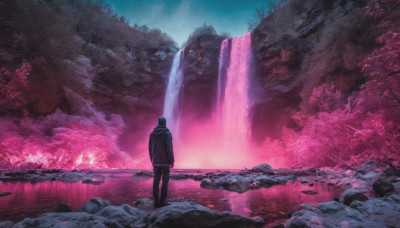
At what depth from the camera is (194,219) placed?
9.38ft

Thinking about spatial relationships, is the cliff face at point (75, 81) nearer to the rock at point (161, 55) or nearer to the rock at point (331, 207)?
the rock at point (161, 55)

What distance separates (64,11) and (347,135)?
34.5m

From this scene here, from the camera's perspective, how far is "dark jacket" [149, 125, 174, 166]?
4.67m

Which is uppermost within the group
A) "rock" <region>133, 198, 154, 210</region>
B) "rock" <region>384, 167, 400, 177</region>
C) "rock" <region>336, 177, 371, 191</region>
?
"rock" <region>384, 167, 400, 177</region>

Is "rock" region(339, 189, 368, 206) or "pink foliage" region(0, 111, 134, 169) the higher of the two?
"pink foliage" region(0, 111, 134, 169)

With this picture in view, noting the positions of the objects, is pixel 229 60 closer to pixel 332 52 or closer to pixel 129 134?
pixel 332 52

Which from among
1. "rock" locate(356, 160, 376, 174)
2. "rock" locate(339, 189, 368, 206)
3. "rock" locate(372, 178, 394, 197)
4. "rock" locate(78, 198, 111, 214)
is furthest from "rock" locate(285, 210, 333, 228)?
"rock" locate(356, 160, 376, 174)

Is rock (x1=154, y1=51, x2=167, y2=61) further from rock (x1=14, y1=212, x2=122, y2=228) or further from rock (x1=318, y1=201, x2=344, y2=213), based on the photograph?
rock (x1=14, y1=212, x2=122, y2=228)

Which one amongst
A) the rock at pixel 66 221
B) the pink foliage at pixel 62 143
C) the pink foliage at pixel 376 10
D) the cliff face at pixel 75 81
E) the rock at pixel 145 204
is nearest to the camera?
the rock at pixel 66 221

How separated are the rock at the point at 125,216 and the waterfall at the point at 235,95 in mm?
22044

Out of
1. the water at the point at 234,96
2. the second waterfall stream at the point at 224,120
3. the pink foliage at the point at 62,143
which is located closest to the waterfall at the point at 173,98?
the second waterfall stream at the point at 224,120

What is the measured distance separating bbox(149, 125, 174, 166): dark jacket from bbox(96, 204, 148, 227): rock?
4.34 feet

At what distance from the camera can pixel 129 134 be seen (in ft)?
92.1

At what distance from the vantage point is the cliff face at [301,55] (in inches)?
697
